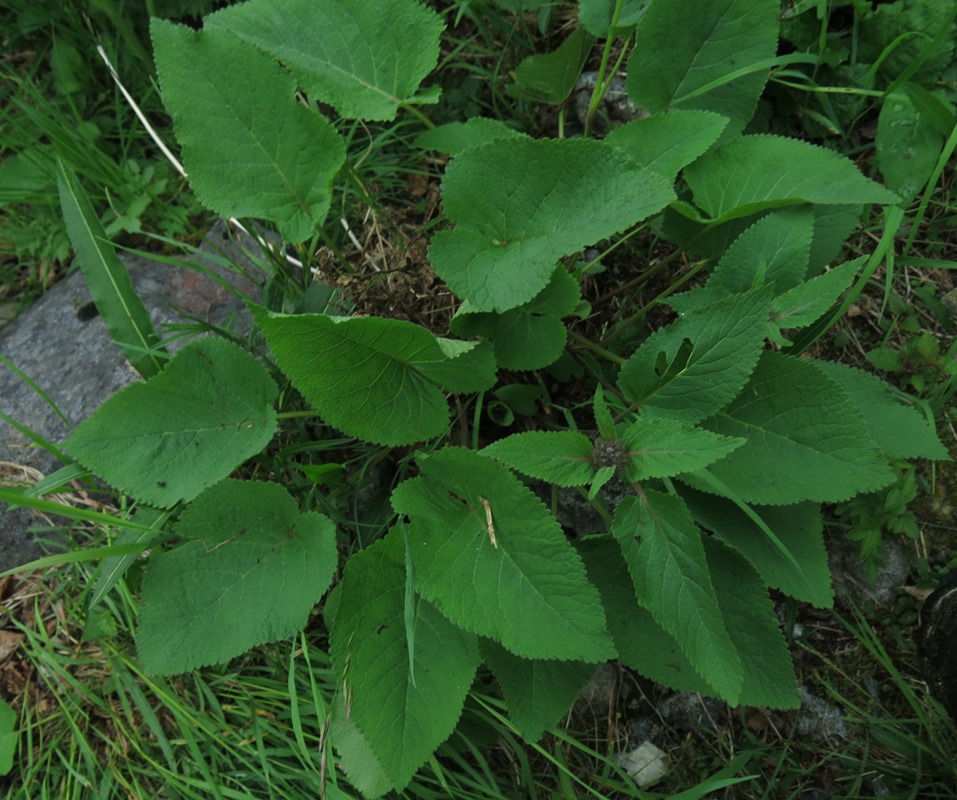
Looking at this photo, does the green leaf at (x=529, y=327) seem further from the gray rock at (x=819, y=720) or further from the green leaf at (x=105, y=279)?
the gray rock at (x=819, y=720)

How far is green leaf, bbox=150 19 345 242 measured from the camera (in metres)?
1.55

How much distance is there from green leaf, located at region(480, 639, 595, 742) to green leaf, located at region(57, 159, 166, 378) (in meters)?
1.10

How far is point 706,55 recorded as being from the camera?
172 cm

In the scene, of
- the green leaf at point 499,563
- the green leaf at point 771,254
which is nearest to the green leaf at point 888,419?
the green leaf at point 771,254

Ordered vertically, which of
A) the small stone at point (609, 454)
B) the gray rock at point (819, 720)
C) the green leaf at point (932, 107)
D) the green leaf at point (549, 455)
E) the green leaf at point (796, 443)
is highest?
the green leaf at point (932, 107)

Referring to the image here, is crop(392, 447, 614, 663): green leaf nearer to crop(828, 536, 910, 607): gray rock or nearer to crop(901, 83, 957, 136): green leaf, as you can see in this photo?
crop(828, 536, 910, 607): gray rock

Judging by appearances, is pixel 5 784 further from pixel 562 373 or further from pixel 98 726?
pixel 562 373

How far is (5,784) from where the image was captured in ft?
6.69

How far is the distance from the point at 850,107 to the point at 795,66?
192 mm

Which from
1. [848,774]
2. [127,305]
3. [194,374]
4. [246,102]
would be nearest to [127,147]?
[127,305]

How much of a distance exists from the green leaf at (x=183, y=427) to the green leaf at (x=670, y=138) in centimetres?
95

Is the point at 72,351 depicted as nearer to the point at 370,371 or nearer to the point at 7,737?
the point at 7,737

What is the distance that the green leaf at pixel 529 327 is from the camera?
161 centimetres

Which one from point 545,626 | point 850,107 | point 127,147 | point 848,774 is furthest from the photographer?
point 127,147
